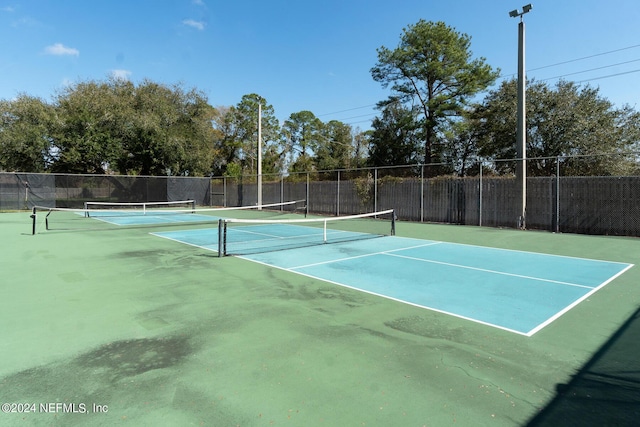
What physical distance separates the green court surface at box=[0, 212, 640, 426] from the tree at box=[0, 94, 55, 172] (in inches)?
1112

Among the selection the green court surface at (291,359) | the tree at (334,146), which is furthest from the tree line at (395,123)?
the green court surface at (291,359)

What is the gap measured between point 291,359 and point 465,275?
176 inches

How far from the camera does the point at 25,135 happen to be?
2812 cm

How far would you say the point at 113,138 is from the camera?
30500 millimetres

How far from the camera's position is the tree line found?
79.5ft

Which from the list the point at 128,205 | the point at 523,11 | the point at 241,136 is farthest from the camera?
the point at 241,136

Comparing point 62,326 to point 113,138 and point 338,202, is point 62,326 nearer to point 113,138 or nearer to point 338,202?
point 338,202

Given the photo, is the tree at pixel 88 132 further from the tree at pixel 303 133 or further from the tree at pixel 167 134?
the tree at pixel 303 133

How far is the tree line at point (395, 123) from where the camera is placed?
2423cm

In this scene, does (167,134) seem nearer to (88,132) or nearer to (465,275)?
(88,132)

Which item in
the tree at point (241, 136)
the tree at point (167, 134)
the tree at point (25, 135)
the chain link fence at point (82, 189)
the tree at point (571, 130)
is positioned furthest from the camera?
the tree at point (241, 136)

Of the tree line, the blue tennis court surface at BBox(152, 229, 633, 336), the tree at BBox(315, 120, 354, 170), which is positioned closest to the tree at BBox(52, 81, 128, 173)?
the tree line

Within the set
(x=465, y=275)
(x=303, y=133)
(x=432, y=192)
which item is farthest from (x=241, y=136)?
(x=465, y=275)

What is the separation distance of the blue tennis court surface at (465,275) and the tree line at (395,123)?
16.2m
